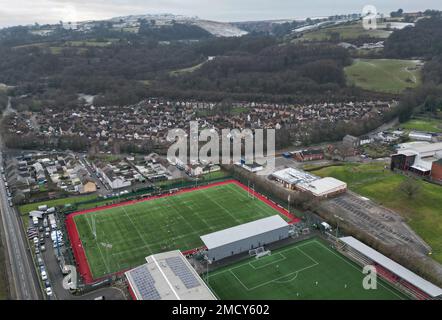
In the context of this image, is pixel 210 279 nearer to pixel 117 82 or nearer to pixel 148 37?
pixel 117 82

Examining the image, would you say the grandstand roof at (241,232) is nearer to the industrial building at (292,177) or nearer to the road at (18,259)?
the industrial building at (292,177)

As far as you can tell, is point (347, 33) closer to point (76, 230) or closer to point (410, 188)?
point (410, 188)

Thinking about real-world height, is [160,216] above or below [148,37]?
below

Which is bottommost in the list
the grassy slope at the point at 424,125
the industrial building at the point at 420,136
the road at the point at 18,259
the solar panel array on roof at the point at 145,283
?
the grassy slope at the point at 424,125

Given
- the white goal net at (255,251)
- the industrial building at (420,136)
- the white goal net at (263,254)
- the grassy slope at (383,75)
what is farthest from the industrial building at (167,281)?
the grassy slope at (383,75)

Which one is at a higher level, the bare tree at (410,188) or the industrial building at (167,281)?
the industrial building at (167,281)

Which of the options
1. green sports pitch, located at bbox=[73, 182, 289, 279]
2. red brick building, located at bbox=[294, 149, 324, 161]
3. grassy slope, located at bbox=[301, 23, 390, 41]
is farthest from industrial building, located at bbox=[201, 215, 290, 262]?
grassy slope, located at bbox=[301, 23, 390, 41]

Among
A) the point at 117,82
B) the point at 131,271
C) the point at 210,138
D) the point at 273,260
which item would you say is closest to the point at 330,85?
the point at 210,138
